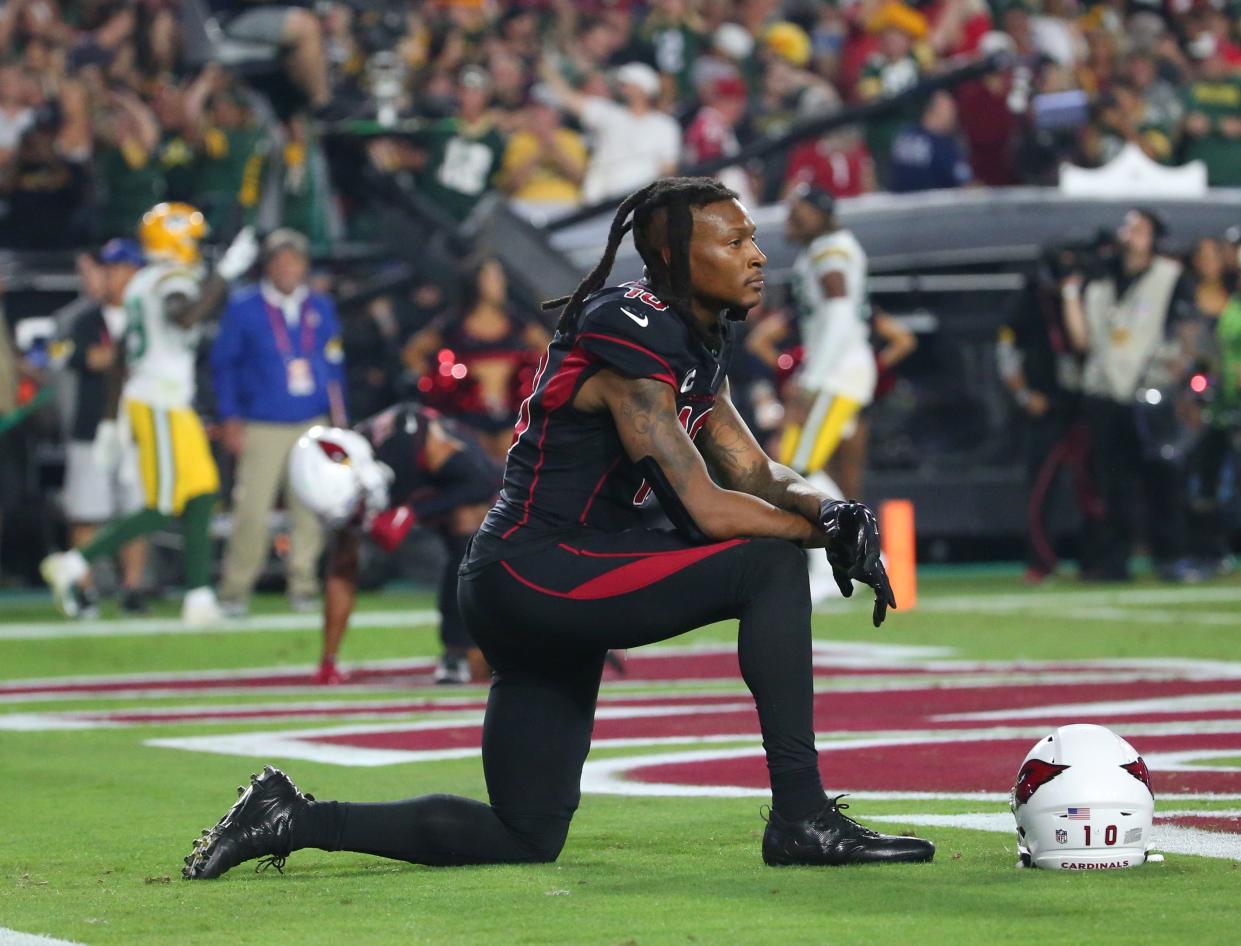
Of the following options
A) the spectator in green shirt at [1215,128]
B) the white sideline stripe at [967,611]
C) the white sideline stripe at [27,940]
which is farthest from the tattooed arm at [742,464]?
the spectator in green shirt at [1215,128]

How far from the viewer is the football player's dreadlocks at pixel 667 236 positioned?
18.0ft

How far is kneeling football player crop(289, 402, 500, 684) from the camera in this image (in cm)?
1034

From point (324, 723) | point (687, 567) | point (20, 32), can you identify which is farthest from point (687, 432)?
point (20, 32)

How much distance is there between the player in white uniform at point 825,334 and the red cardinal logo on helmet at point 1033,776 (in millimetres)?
8600

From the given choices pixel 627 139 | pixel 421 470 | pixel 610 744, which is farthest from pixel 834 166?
pixel 610 744

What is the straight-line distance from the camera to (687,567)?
5.25 meters

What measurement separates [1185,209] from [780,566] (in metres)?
12.9

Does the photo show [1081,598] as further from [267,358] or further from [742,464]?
[742,464]

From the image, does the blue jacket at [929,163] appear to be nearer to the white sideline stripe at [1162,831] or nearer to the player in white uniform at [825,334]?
the player in white uniform at [825,334]

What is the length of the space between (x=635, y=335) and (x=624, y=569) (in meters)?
0.51

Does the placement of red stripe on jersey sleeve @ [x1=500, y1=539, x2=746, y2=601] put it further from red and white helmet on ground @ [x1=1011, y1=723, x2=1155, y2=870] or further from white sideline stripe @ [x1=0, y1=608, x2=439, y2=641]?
white sideline stripe @ [x1=0, y1=608, x2=439, y2=641]

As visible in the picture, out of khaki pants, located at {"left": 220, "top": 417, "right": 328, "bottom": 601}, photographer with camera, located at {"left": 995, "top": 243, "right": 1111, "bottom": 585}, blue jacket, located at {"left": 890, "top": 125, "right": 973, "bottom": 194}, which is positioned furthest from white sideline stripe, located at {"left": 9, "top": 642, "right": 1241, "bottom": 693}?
blue jacket, located at {"left": 890, "top": 125, "right": 973, "bottom": 194}

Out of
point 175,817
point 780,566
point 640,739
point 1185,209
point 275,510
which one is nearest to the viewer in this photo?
point 780,566

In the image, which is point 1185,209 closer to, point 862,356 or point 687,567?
point 862,356
